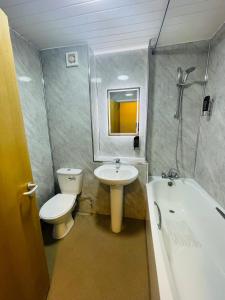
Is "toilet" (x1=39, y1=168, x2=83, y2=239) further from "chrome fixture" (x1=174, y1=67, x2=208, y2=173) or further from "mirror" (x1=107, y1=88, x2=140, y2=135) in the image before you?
"chrome fixture" (x1=174, y1=67, x2=208, y2=173)

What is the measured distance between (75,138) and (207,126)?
64.2 inches

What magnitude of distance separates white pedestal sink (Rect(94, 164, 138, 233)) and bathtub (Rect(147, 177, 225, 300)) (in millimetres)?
320

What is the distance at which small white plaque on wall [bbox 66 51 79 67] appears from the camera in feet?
5.82

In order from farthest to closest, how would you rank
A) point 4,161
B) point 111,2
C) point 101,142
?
point 101,142 → point 111,2 → point 4,161

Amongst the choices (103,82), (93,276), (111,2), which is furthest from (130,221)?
(111,2)

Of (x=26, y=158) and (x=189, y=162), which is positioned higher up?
(x=26, y=158)

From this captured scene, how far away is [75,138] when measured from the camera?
2.01 meters

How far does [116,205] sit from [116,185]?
28 centimetres

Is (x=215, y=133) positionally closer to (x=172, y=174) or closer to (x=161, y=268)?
(x=172, y=174)

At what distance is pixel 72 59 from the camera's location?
1.79m

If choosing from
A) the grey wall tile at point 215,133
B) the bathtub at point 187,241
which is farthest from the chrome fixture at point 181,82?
the bathtub at point 187,241

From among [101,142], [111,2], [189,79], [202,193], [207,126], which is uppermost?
[111,2]

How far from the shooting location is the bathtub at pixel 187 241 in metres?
1.02

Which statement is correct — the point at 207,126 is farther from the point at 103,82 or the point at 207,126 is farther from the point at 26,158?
the point at 26,158
